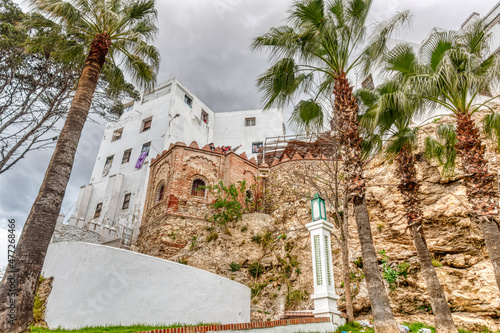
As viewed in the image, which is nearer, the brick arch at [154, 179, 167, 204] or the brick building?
the brick building

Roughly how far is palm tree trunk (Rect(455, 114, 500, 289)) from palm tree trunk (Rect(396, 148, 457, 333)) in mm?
1439

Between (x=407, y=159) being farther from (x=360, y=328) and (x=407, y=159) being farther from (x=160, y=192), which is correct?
(x=160, y=192)

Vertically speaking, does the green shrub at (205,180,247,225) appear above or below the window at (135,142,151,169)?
below

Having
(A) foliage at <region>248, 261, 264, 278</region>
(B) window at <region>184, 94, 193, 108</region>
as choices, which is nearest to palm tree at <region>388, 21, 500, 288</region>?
(A) foliage at <region>248, 261, 264, 278</region>

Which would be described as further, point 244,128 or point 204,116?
point 204,116

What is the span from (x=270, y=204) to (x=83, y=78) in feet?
41.2

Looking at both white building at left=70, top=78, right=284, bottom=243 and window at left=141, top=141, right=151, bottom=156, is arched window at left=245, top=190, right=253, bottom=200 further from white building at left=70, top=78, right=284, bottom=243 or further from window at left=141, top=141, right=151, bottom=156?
window at left=141, top=141, right=151, bottom=156

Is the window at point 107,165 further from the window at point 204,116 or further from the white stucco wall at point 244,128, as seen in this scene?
the white stucco wall at point 244,128

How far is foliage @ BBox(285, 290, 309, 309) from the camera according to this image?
1273 centimetres

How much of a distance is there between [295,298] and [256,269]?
2.71 m

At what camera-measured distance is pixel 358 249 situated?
13594 millimetres

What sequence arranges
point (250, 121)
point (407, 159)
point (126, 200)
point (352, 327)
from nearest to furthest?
point (352, 327) → point (407, 159) → point (126, 200) → point (250, 121)

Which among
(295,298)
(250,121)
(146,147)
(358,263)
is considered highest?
(250,121)

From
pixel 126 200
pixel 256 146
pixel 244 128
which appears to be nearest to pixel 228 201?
pixel 126 200
